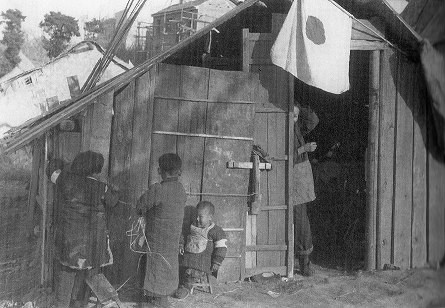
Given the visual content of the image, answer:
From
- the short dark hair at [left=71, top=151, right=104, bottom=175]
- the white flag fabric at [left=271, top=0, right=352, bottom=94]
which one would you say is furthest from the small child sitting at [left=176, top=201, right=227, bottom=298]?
the white flag fabric at [left=271, top=0, right=352, bottom=94]

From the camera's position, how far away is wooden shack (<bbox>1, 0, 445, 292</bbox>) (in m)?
5.83

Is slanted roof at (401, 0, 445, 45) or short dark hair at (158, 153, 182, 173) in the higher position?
slanted roof at (401, 0, 445, 45)

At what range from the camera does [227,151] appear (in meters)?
6.12

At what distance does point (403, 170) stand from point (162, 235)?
307 cm

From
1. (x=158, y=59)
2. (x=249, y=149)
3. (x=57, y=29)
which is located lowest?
(x=249, y=149)

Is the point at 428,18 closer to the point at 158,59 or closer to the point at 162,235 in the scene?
the point at 158,59

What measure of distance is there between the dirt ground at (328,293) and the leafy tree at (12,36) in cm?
1756

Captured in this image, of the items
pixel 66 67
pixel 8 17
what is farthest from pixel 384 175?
pixel 8 17

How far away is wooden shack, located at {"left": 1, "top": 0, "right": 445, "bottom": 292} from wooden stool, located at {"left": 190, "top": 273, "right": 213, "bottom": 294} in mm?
305

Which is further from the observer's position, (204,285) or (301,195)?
(301,195)

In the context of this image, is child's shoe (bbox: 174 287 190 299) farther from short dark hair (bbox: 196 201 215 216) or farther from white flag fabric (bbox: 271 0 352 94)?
white flag fabric (bbox: 271 0 352 94)

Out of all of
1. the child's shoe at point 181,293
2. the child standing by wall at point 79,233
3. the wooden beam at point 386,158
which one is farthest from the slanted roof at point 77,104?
the child's shoe at point 181,293

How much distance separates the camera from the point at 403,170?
21.2 ft

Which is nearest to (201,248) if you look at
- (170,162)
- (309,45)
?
(170,162)
